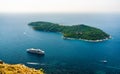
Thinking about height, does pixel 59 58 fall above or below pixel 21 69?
below

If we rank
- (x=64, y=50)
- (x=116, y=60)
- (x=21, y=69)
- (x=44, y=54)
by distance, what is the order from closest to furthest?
(x=21, y=69), (x=116, y=60), (x=44, y=54), (x=64, y=50)

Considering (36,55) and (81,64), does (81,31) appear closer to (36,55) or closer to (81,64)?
(36,55)

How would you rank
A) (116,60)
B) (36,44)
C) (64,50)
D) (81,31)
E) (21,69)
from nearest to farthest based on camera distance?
(21,69) → (116,60) → (64,50) → (36,44) → (81,31)

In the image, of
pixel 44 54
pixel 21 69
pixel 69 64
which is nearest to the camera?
pixel 21 69

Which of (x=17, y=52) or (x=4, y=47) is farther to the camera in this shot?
(x=4, y=47)

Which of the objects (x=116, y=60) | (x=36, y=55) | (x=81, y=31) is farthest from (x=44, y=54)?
(x=81, y=31)

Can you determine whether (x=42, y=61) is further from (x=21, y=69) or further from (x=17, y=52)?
(x=21, y=69)

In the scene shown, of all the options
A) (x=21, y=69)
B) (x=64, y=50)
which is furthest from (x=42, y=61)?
(x=21, y=69)

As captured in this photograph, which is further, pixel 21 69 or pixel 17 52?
pixel 17 52

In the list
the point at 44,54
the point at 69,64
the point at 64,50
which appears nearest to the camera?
the point at 69,64
